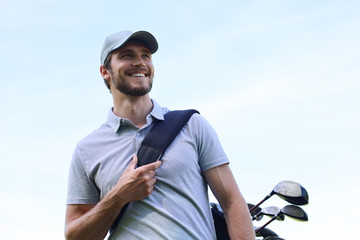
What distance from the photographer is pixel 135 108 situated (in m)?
4.54

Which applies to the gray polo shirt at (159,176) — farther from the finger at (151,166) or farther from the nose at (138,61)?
the nose at (138,61)

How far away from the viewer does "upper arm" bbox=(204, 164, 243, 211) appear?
4.07 meters

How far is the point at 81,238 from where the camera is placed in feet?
13.3

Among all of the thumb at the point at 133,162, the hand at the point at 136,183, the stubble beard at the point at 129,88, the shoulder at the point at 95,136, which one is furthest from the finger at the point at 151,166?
the stubble beard at the point at 129,88

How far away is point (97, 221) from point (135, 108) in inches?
40.0

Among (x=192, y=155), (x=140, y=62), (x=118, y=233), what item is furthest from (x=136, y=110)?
(x=118, y=233)

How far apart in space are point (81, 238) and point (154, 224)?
574mm

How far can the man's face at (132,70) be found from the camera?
4496mm

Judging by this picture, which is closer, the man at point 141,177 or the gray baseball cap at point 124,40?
the man at point 141,177

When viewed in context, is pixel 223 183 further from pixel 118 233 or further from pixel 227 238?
pixel 118 233

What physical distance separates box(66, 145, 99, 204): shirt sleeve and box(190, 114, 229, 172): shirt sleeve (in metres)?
0.85

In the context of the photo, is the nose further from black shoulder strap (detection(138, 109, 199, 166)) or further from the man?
black shoulder strap (detection(138, 109, 199, 166))

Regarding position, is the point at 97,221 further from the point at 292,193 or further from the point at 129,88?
the point at 292,193

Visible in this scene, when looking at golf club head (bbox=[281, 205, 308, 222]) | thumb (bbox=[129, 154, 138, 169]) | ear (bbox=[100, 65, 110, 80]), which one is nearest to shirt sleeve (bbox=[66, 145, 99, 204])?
thumb (bbox=[129, 154, 138, 169])
